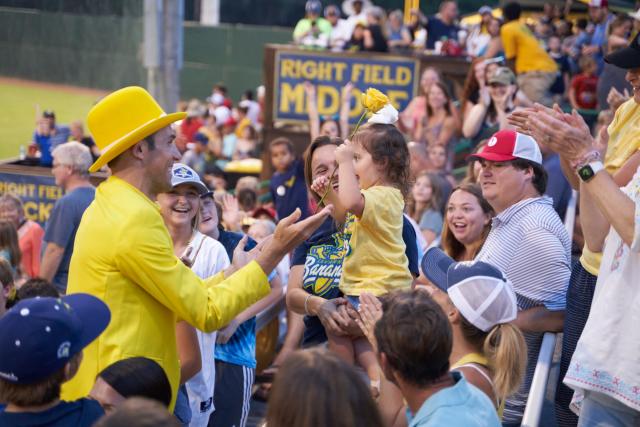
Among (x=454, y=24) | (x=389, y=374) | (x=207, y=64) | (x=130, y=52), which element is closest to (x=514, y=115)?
(x=389, y=374)

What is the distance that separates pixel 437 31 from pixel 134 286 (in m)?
14.7

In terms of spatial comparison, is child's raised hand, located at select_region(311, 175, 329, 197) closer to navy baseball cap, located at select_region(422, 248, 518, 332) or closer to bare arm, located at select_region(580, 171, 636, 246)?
navy baseball cap, located at select_region(422, 248, 518, 332)

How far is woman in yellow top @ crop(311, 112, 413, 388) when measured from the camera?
3.96 m

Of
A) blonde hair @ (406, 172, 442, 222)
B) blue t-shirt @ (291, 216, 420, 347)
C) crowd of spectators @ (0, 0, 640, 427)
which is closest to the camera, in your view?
crowd of spectators @ (0, 0, 640, 427)

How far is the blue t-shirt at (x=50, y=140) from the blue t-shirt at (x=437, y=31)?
278 inches

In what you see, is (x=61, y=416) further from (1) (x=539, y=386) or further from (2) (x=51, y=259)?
(2) (x=51, y=259)

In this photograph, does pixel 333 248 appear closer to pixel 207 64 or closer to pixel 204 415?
pixel 204 415

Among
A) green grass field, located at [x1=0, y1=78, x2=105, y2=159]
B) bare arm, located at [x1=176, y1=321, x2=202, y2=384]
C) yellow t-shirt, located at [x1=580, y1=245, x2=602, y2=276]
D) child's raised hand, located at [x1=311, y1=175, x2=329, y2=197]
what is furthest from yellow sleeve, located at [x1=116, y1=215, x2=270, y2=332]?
green grass field, located at [x1=0, y1=78, x2=105, y2=159]

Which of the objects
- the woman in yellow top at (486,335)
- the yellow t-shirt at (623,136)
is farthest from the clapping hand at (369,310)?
the yellow t-shirt at (623,136)

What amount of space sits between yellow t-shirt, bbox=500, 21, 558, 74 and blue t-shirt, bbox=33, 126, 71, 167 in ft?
19.4

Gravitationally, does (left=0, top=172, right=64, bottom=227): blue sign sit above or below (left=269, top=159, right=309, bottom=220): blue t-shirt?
below

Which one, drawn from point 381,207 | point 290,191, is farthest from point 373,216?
point 290,191

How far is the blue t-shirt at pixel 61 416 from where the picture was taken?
2762mm

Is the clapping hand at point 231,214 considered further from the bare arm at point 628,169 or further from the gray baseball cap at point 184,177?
the bare arm at point 628,169
